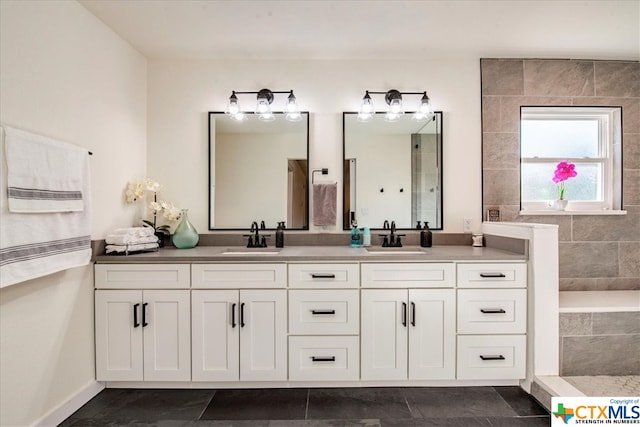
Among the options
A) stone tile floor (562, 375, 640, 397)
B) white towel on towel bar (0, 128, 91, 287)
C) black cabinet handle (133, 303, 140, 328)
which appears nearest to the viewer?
white towel on towel bar (0, 128, 91, 287)

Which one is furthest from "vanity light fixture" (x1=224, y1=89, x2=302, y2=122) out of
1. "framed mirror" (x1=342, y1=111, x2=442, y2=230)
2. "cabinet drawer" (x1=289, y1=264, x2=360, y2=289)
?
"cabinet drawer" (x1=289, y1=264, x2=360, y2=289)

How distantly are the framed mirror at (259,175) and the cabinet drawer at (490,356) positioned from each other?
146 centimetres

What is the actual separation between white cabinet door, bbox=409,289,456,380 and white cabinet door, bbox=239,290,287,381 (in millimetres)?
833

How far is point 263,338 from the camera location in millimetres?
2055

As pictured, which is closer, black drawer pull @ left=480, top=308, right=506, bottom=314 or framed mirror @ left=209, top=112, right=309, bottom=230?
black drawer pull @ left=480, top=308, right=506, bottom=314

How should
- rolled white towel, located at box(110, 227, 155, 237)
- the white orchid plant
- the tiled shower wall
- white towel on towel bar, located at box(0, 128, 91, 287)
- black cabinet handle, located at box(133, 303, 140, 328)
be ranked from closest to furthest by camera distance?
white towel on towel bar, located at box(0, 128, 91, 287) → black cabinet handle, located at box(133, 303, 140, 328) → rolled white towel, located at box(110, 227, 155, 237) → the white orchid plant → the tiled shower wall

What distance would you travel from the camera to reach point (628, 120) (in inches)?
105

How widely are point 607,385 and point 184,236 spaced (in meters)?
2.95

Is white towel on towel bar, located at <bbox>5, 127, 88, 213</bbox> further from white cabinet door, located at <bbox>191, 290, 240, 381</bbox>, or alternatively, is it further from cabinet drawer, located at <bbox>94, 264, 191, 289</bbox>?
white cabinet door, located at <bbox>191, 290, 240, 381</bbox>

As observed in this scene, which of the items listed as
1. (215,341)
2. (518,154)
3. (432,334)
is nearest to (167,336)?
(215,341)

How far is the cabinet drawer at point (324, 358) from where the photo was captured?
6.76 feet

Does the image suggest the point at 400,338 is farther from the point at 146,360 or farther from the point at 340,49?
the point at 340,49

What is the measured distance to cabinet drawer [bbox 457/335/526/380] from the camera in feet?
6.81

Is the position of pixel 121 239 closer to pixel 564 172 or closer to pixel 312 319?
pixel 312 319
